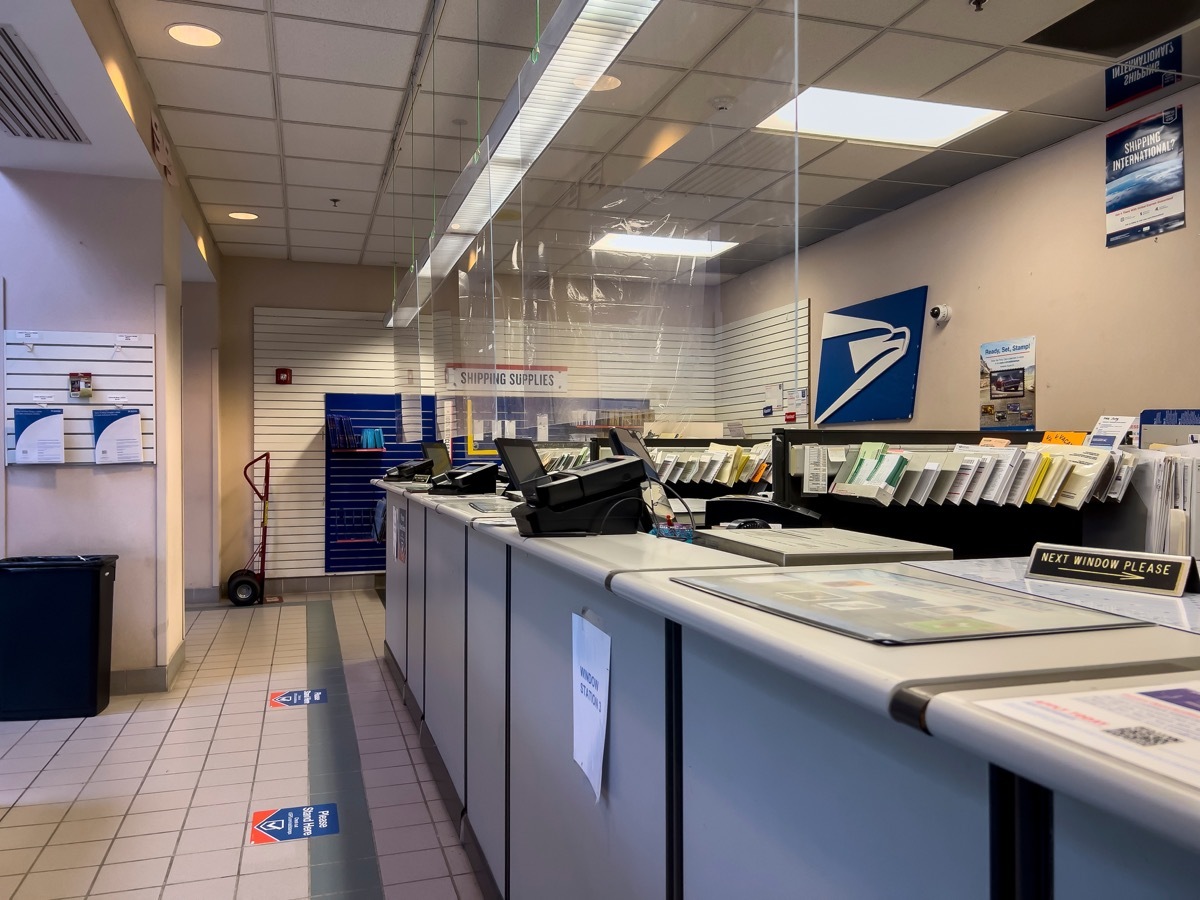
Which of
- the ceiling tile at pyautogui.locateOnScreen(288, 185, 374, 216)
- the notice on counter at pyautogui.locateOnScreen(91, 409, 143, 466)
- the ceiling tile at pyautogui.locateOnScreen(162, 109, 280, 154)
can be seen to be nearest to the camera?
the notice on counter at pyautogui.locateOnScreen(91, 409, 143, 466)

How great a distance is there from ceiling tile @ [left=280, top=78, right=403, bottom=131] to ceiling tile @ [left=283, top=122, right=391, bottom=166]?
0.11 metres

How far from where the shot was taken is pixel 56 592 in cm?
430

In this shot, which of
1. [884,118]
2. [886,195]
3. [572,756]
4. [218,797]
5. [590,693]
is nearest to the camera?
[590,693]

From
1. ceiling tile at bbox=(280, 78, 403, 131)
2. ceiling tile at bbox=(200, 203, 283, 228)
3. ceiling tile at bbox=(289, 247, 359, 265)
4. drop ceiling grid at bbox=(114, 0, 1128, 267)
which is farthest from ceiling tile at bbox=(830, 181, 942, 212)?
ceiling tile at bbox=(289, 247, 359, 265)

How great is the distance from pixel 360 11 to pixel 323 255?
4.83 m

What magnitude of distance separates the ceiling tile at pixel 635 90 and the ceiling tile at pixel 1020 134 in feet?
7.21

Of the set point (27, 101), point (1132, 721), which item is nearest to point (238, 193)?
point (27, 101)

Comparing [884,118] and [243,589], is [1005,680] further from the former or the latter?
[243,589]

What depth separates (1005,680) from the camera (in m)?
0.72

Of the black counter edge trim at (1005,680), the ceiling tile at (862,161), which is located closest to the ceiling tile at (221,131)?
the ceiling tile at (862,161)

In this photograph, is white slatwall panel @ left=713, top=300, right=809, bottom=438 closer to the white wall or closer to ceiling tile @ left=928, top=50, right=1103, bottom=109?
ceiling tile @ left=928, top=50, right=1103, bottom=109

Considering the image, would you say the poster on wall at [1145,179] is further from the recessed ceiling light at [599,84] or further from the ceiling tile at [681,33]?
the recessed ceiling light at [599,84]

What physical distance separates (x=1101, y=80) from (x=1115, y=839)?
500 cm

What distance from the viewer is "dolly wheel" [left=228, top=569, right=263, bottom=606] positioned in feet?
25.1
